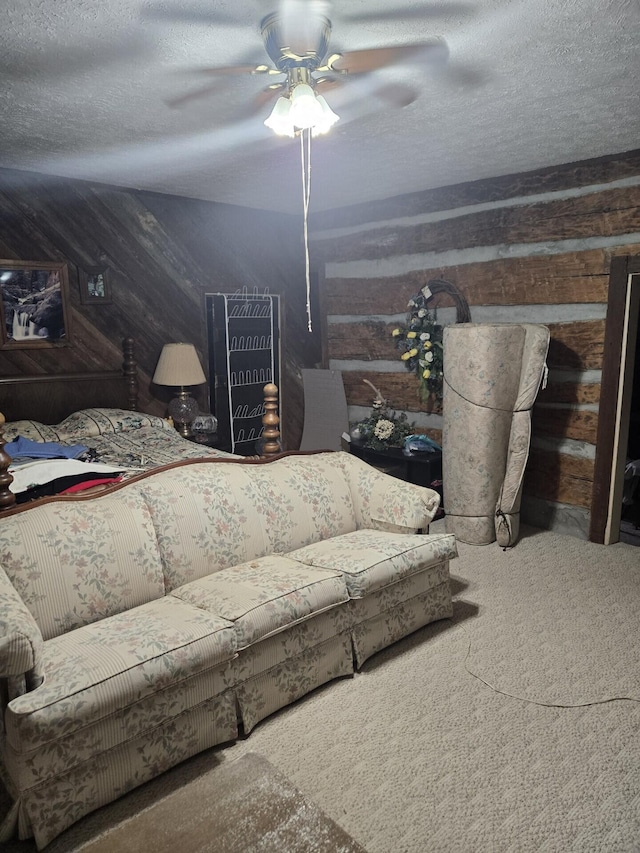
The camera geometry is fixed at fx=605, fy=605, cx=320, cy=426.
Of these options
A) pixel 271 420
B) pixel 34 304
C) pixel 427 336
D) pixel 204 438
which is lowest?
pixel 204 438

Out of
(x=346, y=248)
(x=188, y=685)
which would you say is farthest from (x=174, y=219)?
(x=188, y=685)

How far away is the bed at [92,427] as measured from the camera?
329cm

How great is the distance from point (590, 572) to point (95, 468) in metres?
3.02

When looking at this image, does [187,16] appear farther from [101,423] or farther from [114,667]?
[101,423]

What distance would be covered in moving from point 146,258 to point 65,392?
135 centimetres

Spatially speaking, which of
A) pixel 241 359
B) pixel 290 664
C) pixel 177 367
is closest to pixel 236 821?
pixel 290 664

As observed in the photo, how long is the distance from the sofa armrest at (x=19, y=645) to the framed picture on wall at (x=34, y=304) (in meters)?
2.98

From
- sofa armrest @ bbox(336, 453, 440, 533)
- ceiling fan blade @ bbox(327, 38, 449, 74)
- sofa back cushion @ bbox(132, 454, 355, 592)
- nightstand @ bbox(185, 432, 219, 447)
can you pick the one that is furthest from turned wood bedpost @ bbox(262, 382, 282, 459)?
nightstand @ bbox(185, 432, 219, 447)

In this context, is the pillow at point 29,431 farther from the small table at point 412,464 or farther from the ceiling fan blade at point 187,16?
the ceiling fan blade at point 187,16

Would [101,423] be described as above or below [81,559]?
above

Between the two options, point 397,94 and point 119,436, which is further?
point 119,436

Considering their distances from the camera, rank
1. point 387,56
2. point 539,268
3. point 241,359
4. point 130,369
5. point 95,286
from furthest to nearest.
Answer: point 241,359 < point 130,369 < point 95,286 < point 539,268 < point 387,56

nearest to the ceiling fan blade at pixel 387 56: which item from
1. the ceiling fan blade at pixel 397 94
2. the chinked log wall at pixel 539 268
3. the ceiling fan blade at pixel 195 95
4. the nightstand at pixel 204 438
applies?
the ceiling fan blade at pixel 397 94

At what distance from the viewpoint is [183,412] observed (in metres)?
5.11
